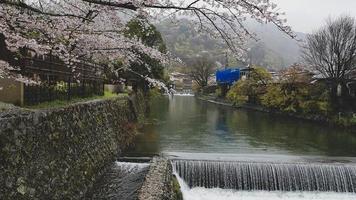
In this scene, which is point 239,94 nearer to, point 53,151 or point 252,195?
point 252,195

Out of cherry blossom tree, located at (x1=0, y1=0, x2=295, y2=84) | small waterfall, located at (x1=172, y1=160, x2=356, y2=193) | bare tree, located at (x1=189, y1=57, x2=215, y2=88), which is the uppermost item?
bare tree, located at (x1=189, y1=57, x2=215, y2=88)

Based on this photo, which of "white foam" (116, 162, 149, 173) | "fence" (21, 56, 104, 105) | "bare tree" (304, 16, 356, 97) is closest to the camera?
"fence" (21, 56, 104, 105)

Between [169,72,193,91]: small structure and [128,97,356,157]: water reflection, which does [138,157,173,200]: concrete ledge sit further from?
[169,72,193,91]: small structure

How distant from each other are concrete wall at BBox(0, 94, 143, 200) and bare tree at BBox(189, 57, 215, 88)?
197 ft

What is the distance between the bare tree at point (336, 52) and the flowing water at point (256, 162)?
34.2ft

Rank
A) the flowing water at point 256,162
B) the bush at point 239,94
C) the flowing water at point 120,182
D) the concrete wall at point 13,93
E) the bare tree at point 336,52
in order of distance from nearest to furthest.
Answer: the concrete wall at point 13,93 < the flowing water at point 120,182 < the flowing water at point 256,162 < the bare tree at point 336,52 < the bush at point 239,94

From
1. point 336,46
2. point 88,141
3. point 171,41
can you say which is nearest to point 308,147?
point 88,141

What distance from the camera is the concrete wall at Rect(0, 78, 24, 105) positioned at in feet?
24.1

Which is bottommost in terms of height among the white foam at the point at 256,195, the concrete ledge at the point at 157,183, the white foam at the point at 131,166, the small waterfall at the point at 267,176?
the white foam at the point at 256,195

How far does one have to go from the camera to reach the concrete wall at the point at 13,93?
24.1 feet

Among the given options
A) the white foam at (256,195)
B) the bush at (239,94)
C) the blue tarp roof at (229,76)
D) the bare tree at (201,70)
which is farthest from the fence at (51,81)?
the bare tree at (201,70)

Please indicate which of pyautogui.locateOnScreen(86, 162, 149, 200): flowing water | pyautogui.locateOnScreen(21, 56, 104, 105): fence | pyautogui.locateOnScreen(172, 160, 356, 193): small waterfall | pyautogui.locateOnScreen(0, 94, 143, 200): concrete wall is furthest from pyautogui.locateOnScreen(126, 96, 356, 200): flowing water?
pyautogui.locateOnScreen(21, 56, 104, 105): fence

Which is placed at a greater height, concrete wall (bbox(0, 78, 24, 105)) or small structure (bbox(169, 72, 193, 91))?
small structure (bbox(169, 72, 193, 91))

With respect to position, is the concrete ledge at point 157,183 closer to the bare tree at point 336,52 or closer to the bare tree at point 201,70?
the bare tree at point 336,52
